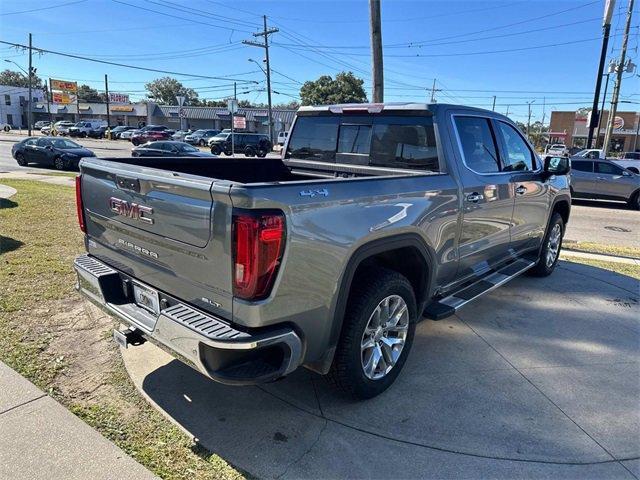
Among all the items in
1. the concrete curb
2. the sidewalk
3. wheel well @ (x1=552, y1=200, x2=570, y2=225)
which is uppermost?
wheel well @ (x1=552, y1=200, x2=570, y2=225)

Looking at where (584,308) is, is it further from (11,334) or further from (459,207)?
(11,334)

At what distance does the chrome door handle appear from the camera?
12.6ft

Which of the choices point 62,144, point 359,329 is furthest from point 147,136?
point 359,329

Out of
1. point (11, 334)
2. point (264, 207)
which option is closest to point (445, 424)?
point (264, 207)

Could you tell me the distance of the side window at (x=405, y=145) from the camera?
3.81 metres

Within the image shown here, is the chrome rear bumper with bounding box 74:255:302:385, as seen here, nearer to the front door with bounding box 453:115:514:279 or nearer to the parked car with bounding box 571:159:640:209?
the front door with bounding box 453:115:514:279

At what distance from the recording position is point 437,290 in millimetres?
3811

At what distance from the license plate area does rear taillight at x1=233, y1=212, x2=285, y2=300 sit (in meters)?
0.76

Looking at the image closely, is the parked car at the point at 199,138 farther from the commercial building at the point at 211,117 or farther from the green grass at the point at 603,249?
the green grass at the point at 603,249

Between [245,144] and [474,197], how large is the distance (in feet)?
112

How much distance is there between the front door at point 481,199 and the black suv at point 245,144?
1285 inches

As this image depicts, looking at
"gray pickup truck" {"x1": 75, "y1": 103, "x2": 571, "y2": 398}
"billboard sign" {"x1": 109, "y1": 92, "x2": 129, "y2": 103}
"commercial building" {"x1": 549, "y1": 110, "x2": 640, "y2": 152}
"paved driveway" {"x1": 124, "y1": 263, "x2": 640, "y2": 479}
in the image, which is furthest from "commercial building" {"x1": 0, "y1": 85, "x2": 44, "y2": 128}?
"paved driveway" {"x1": 124, "y1": 263, "x2": 640, "y2": 479}

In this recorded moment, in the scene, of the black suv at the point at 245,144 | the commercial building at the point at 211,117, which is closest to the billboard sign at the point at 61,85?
the commercial building at the point at 211,117

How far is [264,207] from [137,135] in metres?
48.4
